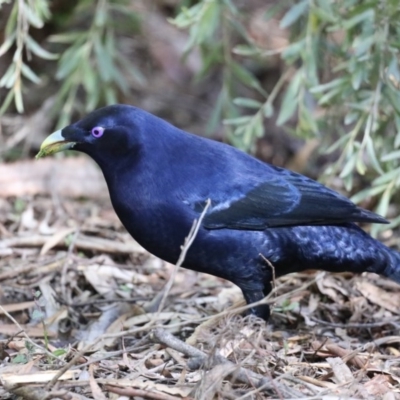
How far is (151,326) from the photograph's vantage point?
2.77 metres

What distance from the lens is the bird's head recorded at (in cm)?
377

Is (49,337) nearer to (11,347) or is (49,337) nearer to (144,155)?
(11,347)

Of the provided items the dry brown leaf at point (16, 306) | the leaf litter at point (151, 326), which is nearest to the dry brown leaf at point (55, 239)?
the leaf litter at point (151, 326)

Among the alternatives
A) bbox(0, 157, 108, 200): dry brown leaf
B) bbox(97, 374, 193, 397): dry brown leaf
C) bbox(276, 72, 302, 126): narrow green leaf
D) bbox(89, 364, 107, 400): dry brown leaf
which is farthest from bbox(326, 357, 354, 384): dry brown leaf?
bbox(0, 157, 108, 200): dry brown leaf

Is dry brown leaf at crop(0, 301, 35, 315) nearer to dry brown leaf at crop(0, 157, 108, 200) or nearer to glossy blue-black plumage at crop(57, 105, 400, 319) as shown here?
glossy blue-black plumage at crop(57, 105, 400, 319)

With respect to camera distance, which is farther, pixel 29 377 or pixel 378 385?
pixel 378 385

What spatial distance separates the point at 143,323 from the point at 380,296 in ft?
4.39

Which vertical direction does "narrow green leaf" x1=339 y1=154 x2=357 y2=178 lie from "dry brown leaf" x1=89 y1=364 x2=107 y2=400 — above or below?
above

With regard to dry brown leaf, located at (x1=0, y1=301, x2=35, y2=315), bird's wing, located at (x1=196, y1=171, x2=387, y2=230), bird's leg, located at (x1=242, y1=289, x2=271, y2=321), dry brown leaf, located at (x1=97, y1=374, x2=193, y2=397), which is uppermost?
bird's wing, located at (x1=196, y1=171, x2=387, y2=230)

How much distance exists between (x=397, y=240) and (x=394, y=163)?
0.75 meters

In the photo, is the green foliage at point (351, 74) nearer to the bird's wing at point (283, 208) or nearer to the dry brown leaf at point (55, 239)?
the bird's wing at point (283, 208)

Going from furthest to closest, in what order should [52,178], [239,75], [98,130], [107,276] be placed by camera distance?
1. [52,178]
2. [239,75]
3. [107,276]
4. [98,130]

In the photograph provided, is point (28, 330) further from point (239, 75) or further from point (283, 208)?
point (239, 75)

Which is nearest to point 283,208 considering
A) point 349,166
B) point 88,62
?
point 349,166
